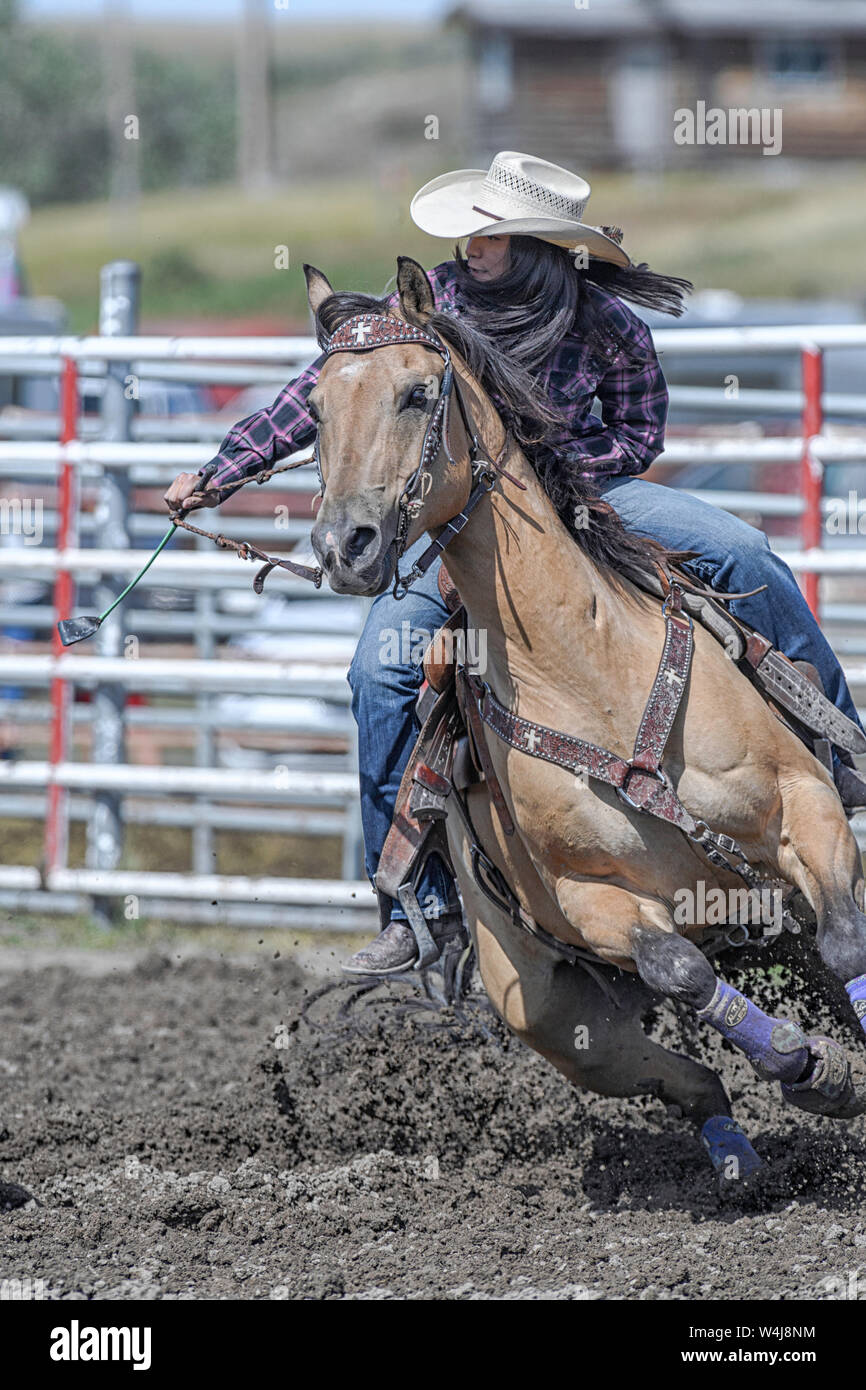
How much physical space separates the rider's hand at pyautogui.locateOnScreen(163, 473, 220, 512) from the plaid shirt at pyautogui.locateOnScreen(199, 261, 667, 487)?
0.02m

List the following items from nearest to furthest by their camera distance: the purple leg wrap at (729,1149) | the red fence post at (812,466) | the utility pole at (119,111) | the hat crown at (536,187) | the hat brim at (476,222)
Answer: the hat brim at (476,222), the hat crown at (536,187), the purple leg wrap at (729,1149), the red fence post at (812,466), the utility pole at (119,111)

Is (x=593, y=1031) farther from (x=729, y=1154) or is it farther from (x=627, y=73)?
(x=627, y=73)

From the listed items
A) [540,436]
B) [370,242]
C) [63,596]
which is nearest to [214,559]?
[63,596]

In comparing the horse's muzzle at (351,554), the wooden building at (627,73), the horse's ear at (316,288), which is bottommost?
the horse's muzzle at (351,554)

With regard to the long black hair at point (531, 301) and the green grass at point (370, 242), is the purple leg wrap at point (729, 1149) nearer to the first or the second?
the long black hair at point (531, 301)

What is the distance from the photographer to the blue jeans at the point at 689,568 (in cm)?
382

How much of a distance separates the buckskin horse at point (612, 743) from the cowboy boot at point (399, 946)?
575 millimetres

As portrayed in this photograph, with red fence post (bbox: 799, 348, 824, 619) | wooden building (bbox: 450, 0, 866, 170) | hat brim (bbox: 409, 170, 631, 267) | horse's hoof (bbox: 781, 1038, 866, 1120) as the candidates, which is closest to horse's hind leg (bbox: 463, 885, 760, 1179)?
horse's hoof (bbox: 781, 1038, 866, 1120)

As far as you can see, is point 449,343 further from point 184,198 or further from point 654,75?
point 184,198

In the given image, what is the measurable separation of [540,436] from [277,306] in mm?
28770

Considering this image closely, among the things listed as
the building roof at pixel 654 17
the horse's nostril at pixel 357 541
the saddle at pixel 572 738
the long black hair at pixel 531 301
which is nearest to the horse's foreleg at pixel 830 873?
the saddle at pixel 572 738

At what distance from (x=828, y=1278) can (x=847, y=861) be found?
805 mm

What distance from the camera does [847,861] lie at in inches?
134

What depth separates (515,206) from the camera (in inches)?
142
